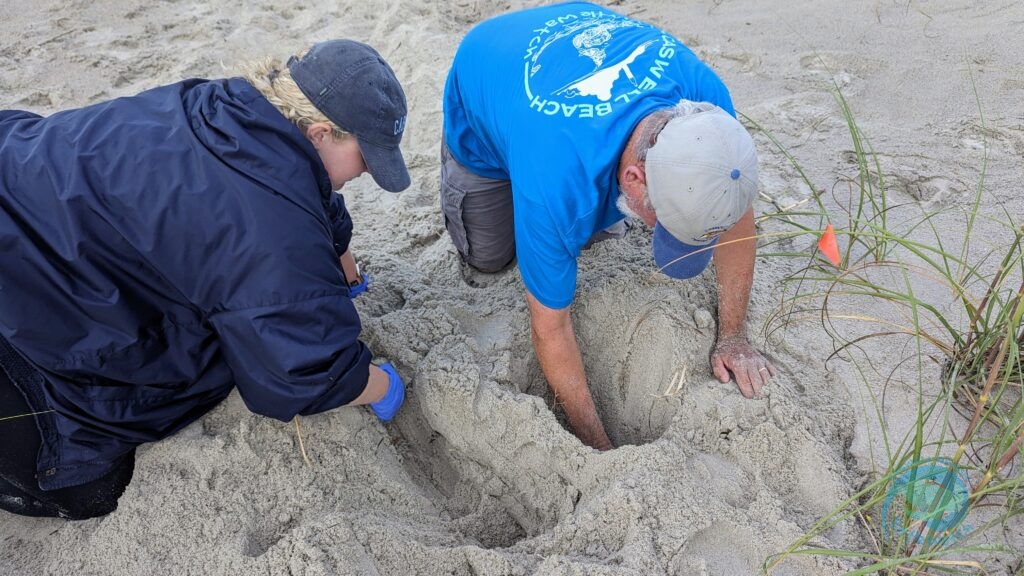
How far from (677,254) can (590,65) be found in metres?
0.54

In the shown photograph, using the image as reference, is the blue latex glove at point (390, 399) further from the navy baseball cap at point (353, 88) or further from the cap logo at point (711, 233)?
the cap logo at point (711, 233)

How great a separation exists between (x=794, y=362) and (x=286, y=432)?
59.0 inches

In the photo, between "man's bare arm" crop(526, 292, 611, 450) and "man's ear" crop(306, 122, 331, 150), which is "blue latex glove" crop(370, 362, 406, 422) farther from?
"man's ear" crop(306, 122, 331, 150)

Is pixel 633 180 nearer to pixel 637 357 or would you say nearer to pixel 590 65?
pixel 590 65

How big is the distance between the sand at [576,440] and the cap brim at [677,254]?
318mm

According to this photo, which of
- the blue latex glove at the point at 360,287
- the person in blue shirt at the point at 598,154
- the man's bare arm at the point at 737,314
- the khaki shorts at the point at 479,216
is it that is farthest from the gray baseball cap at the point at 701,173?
the blue latex glove at the point at 360,287

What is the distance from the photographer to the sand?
1631mm

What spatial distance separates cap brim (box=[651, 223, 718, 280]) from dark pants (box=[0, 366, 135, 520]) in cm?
150

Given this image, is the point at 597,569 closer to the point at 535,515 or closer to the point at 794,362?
the point at 535,515

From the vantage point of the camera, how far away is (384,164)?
5.68 feet

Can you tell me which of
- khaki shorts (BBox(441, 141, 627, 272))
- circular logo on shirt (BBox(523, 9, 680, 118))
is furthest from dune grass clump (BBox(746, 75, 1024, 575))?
khaki shorts (BBox(441, 141, 627, 272))

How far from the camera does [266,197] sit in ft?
4.80

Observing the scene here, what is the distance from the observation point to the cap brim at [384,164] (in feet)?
5.59

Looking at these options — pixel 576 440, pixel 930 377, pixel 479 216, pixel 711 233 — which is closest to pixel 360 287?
pixel 479 216
